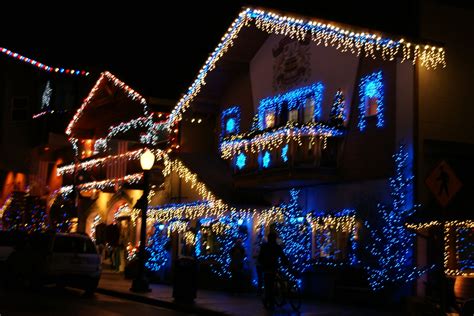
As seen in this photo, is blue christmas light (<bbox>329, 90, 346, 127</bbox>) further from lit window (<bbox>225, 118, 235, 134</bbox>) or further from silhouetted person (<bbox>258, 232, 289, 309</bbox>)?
lit window (<bbox>225, 118, 235, 134</bbox>)

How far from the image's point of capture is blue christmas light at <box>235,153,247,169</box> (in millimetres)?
22672

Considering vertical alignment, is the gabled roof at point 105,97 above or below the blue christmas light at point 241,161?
above

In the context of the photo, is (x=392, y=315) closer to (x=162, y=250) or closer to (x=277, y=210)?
(x=277, y=210)

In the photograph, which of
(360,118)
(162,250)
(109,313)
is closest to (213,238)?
(162,250)

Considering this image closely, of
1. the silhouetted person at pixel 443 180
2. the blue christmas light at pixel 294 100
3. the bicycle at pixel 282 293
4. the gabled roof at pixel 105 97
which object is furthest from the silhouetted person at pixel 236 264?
the silhouetted person at pixel 443 180

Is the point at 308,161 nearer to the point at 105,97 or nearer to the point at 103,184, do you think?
the point at 103,184

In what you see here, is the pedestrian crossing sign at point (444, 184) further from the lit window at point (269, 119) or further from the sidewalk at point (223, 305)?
the lit window at point (269, 119)

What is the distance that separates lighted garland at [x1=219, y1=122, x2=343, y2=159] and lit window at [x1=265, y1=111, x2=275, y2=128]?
59.1 inches

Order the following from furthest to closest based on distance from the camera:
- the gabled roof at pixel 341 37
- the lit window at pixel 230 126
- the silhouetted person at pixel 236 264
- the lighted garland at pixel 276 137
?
1. the lit window at pixel 230 126
2. the silhouetted person at pixel 236 264
3. the lighted garland at pixel 276 137
4. the gabled roof at pixel 341 37

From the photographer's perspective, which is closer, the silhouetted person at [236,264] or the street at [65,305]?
the street at [65,305]

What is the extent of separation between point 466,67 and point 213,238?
1051cm

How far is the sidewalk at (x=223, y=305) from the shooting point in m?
17.1

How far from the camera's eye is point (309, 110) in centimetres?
2205

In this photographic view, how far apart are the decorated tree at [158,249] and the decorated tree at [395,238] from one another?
10574mm
